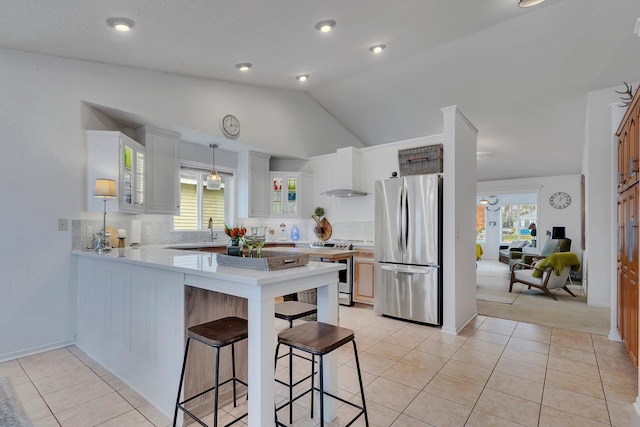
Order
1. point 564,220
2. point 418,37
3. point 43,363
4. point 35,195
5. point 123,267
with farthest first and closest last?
1. point 564,220
2. point 418,37
3. point 35,195
4. point 43,363
5. point 123,267

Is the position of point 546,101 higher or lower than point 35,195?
higher

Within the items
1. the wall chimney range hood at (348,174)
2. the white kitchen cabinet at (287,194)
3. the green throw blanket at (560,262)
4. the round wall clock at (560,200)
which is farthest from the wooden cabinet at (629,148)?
the round wall clock at (560,200)

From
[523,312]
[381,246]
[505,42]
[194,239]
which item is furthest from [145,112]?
[523,312]

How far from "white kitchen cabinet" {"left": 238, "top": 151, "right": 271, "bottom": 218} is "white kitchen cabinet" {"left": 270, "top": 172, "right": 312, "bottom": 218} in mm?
128

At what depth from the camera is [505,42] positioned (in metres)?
3.93

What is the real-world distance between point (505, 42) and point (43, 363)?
5821mm

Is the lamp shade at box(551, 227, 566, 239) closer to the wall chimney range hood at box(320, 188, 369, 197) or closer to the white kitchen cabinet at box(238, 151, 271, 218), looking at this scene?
the wall chimney range hood at box(320, 188, 369, 197)

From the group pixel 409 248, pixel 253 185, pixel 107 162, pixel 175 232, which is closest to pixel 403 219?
pixel 409 248

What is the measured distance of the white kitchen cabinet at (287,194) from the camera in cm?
558

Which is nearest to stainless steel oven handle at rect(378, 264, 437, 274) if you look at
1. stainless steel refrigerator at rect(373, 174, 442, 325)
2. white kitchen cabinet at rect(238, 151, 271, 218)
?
stainless steel refrigerator at rect(373, 174, 442, 325)

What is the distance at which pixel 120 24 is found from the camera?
8.44ft

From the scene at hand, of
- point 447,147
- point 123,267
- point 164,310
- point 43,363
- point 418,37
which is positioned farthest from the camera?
point 418,37

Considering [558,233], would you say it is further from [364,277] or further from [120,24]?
[120,24]

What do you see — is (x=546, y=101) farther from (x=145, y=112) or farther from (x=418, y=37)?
(x=145, y=112)
